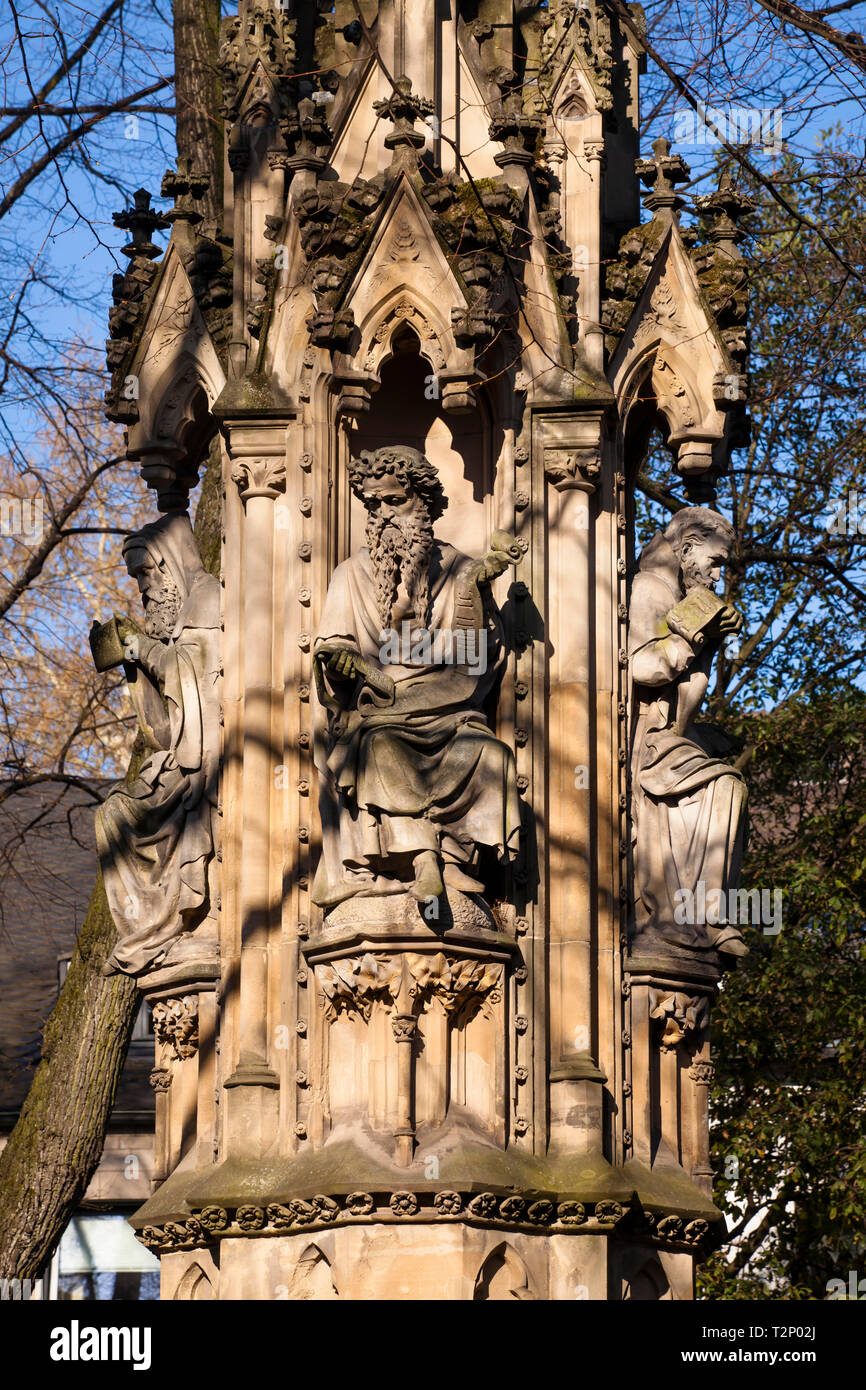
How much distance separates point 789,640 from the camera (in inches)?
823

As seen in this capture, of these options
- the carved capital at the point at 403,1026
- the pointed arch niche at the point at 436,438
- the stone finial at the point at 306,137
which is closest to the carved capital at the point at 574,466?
the pointed arch niche at the point at 436,438

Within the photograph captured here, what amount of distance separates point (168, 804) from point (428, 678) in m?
1.49

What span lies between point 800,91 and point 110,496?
14.6m

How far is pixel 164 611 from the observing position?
12.0m

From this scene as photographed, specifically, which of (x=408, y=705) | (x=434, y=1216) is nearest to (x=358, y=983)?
(x=434, y=1216)

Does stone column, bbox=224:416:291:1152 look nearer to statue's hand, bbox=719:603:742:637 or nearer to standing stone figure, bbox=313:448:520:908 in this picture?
standing stone figure, bbox=313:448:520:908

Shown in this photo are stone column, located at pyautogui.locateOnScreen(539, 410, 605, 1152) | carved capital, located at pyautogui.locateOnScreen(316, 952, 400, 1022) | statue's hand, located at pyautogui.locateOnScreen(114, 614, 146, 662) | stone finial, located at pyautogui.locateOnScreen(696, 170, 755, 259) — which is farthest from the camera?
stone finial, located at pyautogui.locateOnScreen(696, 170, 755, 259)

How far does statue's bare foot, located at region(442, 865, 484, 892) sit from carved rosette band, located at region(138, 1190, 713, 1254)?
1.17 meters

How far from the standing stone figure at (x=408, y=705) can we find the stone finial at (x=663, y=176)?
1.82 m

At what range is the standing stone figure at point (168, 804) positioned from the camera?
11.5 metres

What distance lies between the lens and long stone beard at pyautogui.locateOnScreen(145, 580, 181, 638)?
11938mm

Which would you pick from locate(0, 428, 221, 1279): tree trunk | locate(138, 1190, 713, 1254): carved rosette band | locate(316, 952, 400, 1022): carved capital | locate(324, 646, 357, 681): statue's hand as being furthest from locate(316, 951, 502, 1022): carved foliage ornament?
Result: locate(0, 428, 221, 1279): tree trunk

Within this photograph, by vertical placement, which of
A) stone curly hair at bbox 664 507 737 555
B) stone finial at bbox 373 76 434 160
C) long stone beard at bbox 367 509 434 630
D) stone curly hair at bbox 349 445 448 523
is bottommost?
long stone beard at bbox 367 509 434 630

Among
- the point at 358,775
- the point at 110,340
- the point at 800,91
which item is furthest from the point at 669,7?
the point at 358,775
